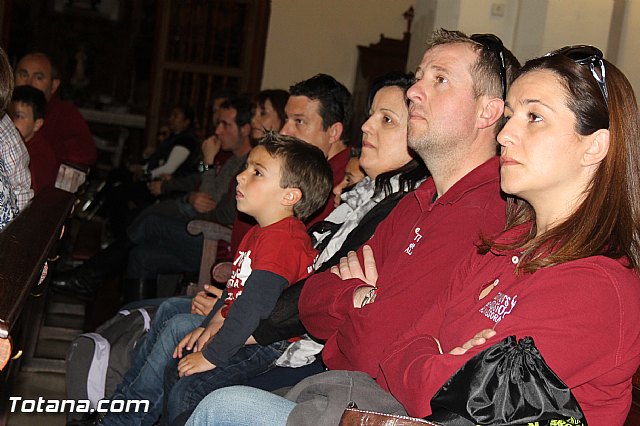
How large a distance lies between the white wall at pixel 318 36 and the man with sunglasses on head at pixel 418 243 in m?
6.47

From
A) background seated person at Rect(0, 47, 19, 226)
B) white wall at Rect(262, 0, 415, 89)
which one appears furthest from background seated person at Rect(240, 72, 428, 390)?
white wall at Rect(262, 0, 415, 89)

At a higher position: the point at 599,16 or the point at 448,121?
the point at 599,16

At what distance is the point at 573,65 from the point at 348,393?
796 mm

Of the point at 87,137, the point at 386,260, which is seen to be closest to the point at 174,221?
the point at 87,137

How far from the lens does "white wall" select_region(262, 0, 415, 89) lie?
29.3 ft

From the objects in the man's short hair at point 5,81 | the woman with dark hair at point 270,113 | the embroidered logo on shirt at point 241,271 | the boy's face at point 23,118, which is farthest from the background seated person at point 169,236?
the man's short hair at point 5,81

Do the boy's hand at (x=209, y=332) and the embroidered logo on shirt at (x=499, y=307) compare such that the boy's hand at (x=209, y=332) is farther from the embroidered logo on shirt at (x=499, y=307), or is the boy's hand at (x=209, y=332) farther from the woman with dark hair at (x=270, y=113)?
the woman with dark hair at (x=270, y=113)

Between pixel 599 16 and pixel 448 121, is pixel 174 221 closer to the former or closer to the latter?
pixel 599 16

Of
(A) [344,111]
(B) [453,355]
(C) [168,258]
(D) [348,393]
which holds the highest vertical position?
(A) [344,111]

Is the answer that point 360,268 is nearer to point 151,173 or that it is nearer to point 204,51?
point 151,173

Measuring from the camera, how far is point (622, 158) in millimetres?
1828

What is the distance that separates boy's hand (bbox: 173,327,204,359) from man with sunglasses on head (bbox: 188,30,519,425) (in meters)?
0.51

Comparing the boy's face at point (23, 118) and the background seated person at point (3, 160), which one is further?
the boy's face at point (23, 118)

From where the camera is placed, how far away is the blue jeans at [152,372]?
2.98 meters
